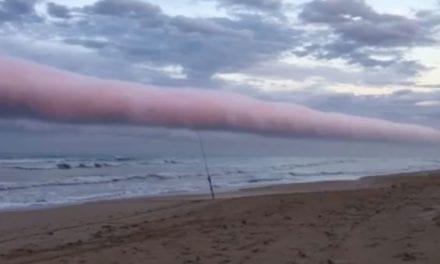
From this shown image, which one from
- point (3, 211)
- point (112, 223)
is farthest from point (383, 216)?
point (3, 211)

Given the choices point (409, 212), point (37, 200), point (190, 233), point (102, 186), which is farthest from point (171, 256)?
point (102, 186)

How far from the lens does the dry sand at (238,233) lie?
28.1 feet

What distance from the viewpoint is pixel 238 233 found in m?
10.6

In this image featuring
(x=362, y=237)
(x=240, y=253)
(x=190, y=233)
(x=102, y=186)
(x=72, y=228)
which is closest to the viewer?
(x=240, y=253)

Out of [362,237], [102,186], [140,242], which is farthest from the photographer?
[102,186]

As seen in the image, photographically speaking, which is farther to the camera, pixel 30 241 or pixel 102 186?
pixel 102 186

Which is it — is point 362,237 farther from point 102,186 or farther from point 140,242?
point 102,186

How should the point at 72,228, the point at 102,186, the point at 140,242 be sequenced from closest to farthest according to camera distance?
the point at 140,242 < the point at 72,228 < the point at 102,186

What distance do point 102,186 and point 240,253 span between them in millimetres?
18943

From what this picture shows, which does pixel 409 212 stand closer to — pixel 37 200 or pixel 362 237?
pixel 362 237

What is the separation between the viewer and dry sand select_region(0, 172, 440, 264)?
8570 mm

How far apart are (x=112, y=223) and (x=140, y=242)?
3.10m

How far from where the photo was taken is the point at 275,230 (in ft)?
35.5

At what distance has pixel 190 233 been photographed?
11047 mm
